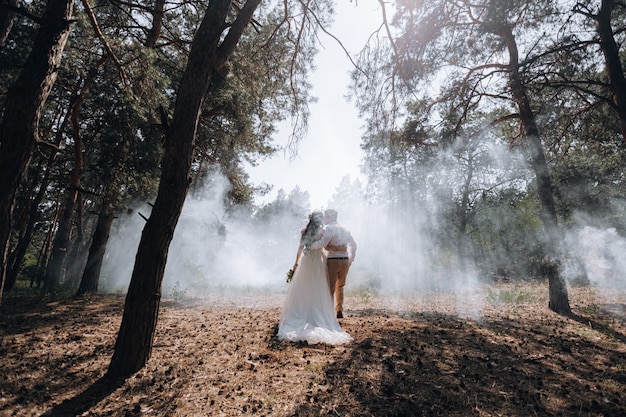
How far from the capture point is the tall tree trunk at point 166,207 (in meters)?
3.55

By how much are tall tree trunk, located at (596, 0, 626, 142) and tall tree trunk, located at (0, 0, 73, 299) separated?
9440 millimetres

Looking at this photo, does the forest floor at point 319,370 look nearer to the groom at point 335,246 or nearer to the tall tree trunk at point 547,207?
the groom at point 335,246

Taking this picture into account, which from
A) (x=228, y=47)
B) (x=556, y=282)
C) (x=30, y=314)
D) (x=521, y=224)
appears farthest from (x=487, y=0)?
(x=521, y=224)

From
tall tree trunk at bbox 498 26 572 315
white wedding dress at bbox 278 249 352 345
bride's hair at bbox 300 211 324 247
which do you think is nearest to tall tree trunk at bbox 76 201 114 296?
bride's hair at bbox 300 211 324 247

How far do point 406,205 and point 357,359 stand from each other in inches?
1023

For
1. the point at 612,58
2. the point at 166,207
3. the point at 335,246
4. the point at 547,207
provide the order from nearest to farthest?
the point at 166,207 < the point at 612,58 < the point at 335,246 < the point at 547,207

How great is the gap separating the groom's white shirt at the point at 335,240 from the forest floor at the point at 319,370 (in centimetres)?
150

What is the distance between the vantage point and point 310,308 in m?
5.84

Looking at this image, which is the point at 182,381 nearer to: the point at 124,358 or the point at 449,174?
the point at 124,358

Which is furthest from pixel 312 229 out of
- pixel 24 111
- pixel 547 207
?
→ pixel 547 207

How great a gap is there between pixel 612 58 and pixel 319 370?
8.30 m

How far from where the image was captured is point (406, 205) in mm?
28609

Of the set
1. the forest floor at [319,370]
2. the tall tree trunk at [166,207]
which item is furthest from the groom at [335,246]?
the tall tree trunk at [166,207]

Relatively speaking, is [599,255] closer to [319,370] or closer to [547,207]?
[547,207]
